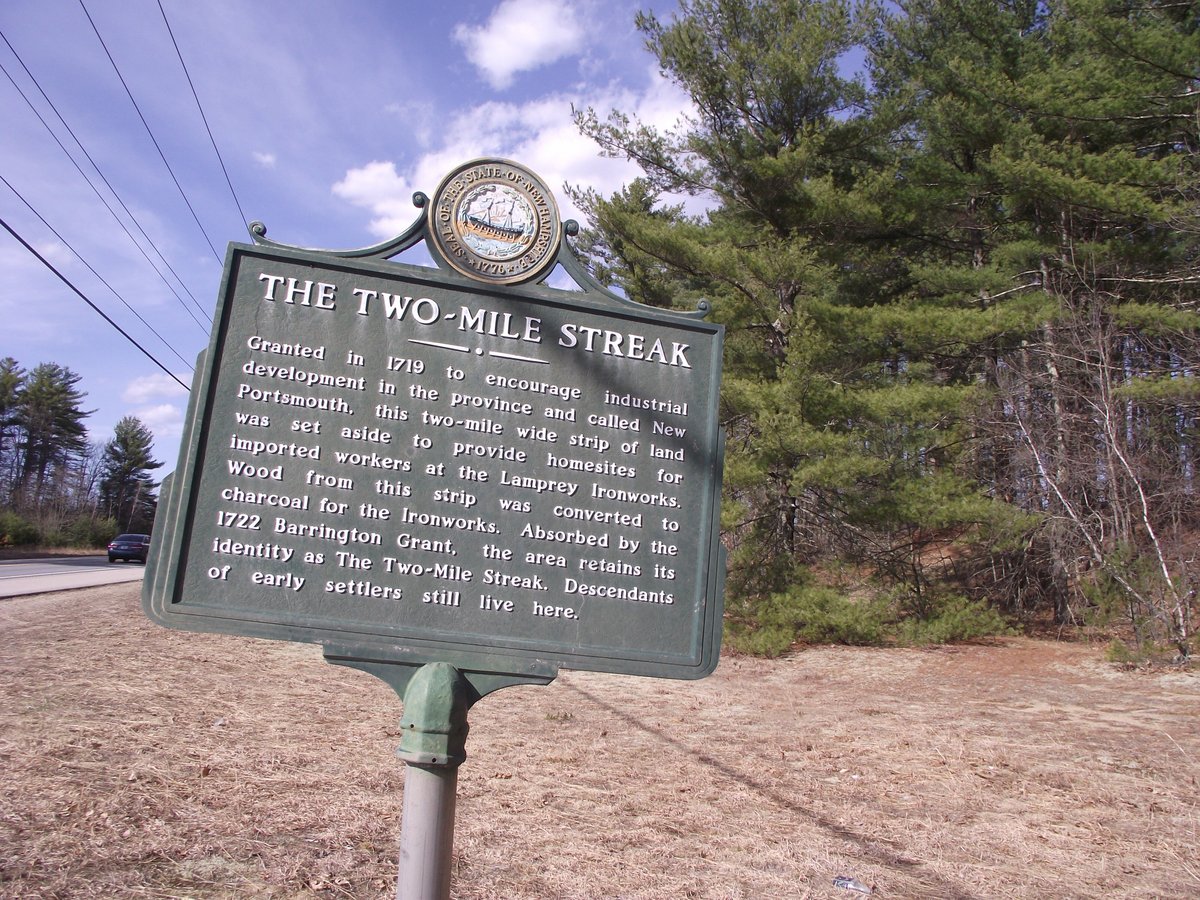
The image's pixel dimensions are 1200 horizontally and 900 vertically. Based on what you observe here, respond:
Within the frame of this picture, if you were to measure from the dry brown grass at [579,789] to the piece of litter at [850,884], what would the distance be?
4.1 inches

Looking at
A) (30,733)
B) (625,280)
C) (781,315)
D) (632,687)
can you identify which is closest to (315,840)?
(30,733)

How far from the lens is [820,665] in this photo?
1204 cm

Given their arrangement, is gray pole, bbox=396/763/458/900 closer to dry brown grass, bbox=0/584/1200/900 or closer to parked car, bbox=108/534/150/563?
dry brown grass, bbox=0/584/1200/900

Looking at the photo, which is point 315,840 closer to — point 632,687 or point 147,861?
point 147,861

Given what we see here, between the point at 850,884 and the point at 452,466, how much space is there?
278 centimetres

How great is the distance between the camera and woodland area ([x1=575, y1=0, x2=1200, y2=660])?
43.1 feet

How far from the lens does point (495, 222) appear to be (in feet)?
9.75

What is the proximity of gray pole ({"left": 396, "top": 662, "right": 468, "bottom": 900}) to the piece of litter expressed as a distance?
7.04ft

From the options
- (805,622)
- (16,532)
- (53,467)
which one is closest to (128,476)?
(53,467)

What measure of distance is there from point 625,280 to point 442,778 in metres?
17.6

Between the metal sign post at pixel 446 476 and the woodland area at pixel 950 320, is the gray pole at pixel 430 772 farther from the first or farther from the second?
the woodland area at pixel 950 320

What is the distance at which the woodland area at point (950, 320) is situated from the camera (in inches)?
517

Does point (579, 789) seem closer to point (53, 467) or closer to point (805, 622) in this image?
point (805, 622)

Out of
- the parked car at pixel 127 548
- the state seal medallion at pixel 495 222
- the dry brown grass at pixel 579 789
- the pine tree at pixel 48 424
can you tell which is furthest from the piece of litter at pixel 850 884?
the pine tree at pixel 48 424
